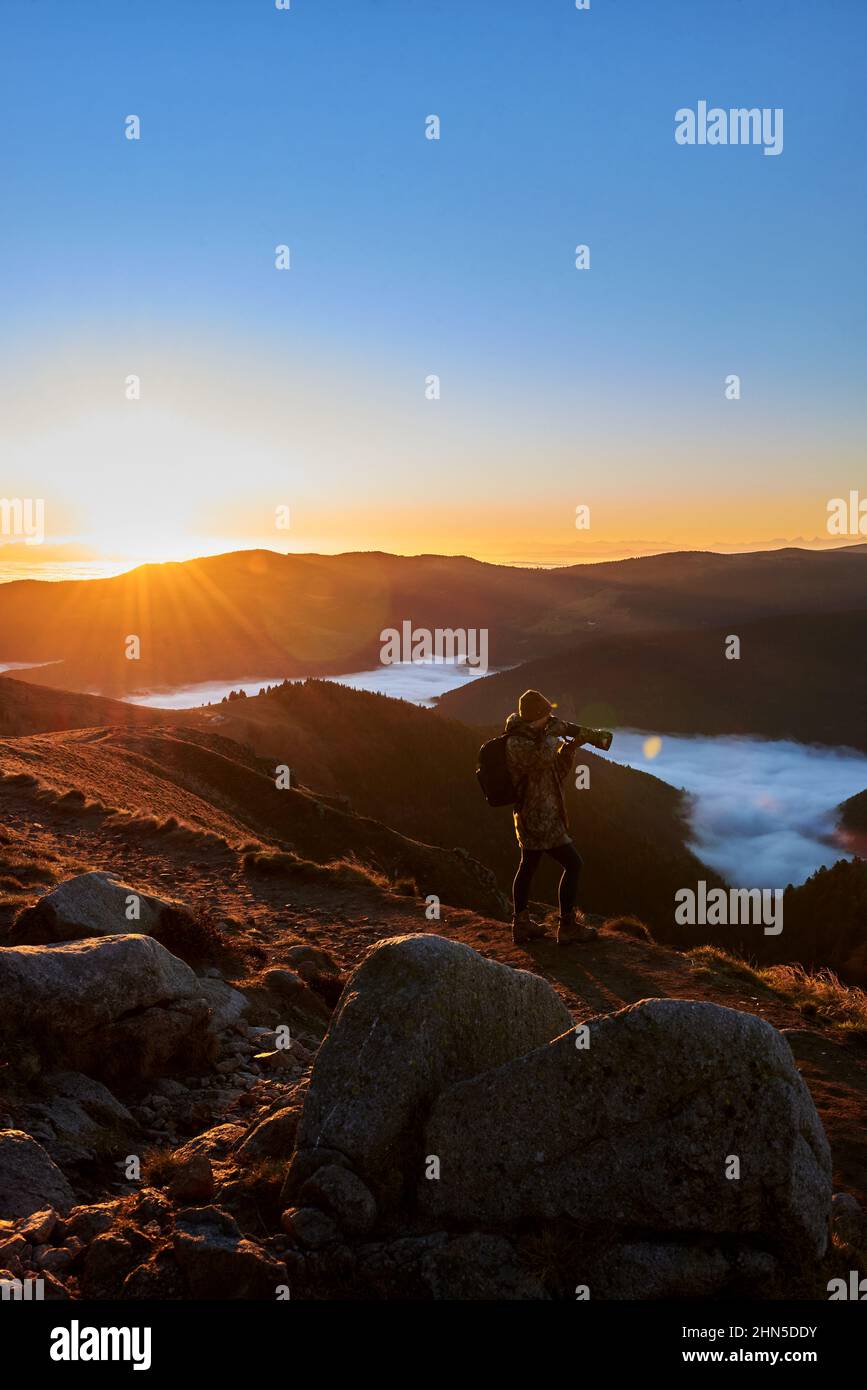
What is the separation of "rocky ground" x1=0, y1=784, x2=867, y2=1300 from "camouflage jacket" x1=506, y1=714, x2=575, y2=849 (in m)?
3.98

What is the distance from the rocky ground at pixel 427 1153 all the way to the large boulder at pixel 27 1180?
13 mm

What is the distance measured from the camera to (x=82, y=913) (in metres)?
8.20

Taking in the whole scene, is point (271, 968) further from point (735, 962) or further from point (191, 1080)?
point (735, 962)

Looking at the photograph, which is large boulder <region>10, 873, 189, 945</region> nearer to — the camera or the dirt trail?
the dirt trail

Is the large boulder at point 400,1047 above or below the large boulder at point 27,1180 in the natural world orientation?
above

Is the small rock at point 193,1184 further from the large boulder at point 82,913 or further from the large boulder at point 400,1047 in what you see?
the large boulder at point 82,913

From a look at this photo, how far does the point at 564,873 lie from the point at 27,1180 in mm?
6327

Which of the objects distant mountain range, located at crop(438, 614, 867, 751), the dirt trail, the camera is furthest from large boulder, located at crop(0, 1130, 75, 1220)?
distant mountain range, located at crop(438, 614, 867, 751)

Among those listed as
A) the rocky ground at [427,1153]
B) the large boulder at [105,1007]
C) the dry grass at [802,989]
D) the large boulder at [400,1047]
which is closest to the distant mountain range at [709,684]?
the dry grass at [802,989]

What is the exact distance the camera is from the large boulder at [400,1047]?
4520 mm

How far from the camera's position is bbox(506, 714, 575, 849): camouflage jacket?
968 cm

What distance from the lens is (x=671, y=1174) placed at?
4.05 meters
